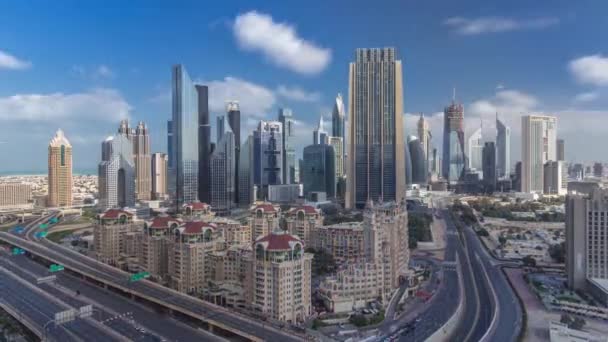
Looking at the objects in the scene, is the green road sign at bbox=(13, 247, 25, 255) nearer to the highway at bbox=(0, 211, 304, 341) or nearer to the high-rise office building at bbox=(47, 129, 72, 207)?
the highway at bbox=(0, 211, 304, 341)

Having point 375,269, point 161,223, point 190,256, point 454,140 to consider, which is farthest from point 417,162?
point 190,256

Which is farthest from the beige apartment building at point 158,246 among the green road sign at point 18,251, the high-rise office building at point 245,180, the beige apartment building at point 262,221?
the high-rise office building at point 245,180

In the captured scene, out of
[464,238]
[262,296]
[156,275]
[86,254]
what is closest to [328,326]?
[262,296]

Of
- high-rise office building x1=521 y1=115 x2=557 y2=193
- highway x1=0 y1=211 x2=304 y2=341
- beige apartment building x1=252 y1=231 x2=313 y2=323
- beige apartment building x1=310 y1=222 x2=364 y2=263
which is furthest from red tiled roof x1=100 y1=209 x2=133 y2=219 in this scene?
high-rise office building x1=521 y1=115 x2=557 y2=193

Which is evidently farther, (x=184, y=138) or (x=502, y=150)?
(x=502, y=150)

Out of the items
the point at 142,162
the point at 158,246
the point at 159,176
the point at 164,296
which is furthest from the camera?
the point at 159,176

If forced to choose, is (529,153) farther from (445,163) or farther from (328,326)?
(328,326)

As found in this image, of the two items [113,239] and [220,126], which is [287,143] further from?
[113,239]
